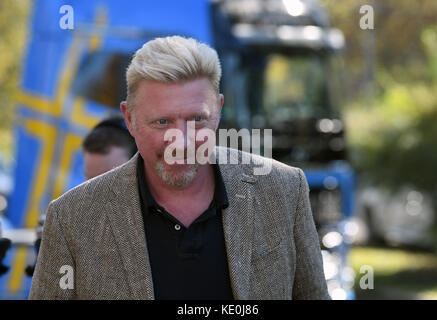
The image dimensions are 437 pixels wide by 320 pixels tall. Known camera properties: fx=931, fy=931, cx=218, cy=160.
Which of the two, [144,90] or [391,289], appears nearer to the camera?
[144,90]

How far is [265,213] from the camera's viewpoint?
2650 mm

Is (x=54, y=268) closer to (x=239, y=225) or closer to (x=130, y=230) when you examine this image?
(x=130, y=230)

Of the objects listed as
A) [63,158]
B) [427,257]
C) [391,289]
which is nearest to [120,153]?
[63,158]

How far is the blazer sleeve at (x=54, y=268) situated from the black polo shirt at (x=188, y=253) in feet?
0.77

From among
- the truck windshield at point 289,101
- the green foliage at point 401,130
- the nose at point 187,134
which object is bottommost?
the green foliage at point 401,130

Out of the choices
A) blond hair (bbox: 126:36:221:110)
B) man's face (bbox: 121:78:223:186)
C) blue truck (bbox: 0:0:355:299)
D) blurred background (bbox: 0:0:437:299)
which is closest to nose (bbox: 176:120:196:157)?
man's face (bbox: 121:78:223:186)

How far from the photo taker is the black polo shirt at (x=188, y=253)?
2553 millimetres

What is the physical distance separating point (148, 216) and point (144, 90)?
14.2 inches

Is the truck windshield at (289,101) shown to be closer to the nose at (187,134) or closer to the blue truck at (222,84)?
the blue truck at (222,84)

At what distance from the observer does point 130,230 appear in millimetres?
2607

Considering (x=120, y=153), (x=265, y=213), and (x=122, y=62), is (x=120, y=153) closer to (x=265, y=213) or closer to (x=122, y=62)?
(x=265, y=213)

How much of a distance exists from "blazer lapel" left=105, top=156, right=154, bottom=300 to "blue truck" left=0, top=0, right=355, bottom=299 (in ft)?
21.8

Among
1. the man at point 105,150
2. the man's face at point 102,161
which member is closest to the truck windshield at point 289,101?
the man at point 105,150

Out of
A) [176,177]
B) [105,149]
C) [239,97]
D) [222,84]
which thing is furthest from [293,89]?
[176,177]
